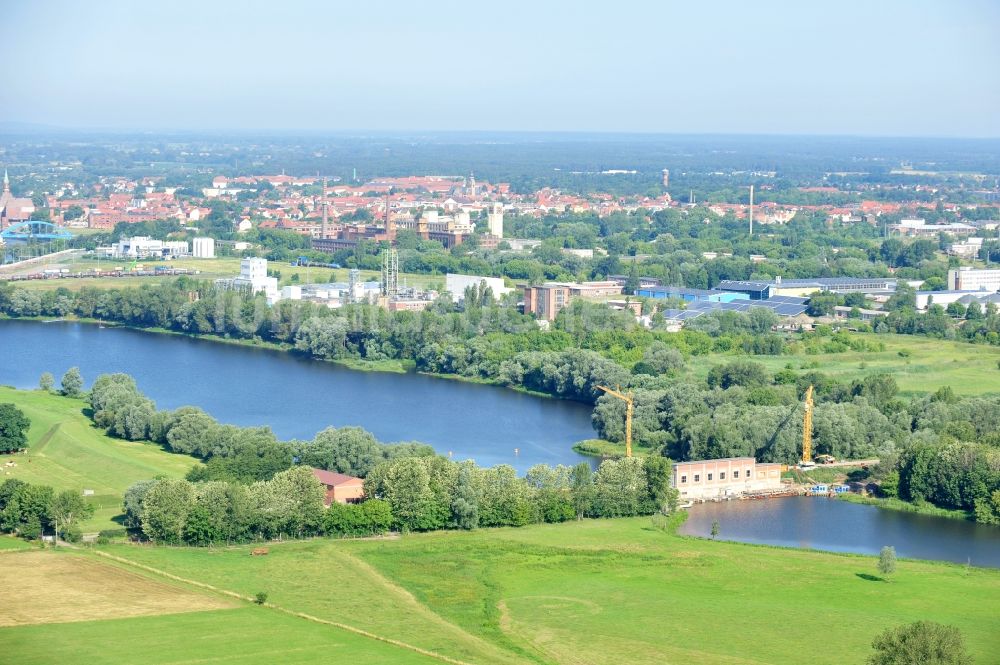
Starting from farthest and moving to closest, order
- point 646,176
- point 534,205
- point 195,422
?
point 646,176
point 534,205
point 195,422

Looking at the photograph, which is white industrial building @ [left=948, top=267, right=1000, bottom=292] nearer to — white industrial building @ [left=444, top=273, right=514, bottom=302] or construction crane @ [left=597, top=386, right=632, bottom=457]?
white industrial building @ [left=444, top=273, right=514, bottom=302]

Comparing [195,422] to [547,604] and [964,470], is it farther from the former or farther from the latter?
[964,470]

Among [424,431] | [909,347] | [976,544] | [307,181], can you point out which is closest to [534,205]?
[307,181]

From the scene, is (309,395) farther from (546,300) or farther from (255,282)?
(255,282)

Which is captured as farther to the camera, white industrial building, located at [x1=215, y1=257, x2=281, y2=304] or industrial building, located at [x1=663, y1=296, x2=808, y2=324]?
white industrial building, located at [x1=215, y1=257, x2=281, y2=304]

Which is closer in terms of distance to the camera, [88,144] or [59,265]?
[59,265]

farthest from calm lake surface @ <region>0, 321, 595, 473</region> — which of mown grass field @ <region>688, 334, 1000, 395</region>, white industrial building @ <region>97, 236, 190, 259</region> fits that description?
white industrial building @ <region>97, 236, 190, 259</region>

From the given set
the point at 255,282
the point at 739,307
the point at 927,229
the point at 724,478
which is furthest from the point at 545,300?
the point at 927,229
